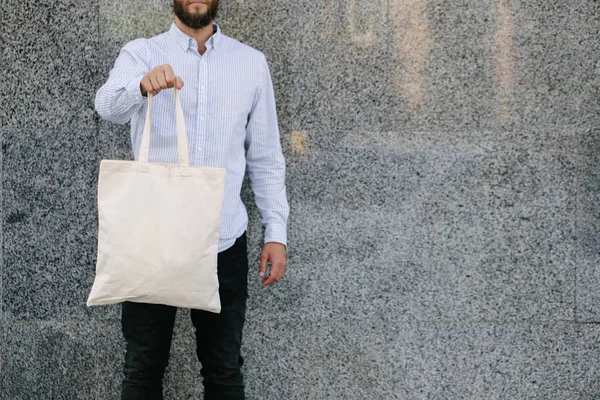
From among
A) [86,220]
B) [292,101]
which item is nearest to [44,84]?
[86,220]

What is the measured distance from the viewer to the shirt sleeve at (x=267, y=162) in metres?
3.21

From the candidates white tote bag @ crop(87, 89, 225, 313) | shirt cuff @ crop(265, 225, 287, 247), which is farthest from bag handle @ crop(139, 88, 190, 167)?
shirt cuff @ crop(265, 225, 287, 247)

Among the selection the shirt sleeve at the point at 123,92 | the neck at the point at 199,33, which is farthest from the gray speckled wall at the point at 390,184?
the shirt sleeve at the point at 123,92

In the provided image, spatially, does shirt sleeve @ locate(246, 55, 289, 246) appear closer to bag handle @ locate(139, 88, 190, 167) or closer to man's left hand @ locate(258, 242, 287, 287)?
man's left hand @ locate(258, 242, 287, 287)

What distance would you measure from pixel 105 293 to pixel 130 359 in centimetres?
43

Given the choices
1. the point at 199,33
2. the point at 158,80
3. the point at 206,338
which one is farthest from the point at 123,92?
the point at 206,338

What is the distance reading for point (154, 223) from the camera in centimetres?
272

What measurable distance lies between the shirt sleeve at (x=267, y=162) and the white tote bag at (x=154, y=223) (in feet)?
1.61

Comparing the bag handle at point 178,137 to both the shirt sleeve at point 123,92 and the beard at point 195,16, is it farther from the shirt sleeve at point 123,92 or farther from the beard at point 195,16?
the beard at point 195,16

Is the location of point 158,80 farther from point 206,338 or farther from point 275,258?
point 206,338

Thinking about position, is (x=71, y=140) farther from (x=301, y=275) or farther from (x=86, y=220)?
(x=301, y=275)

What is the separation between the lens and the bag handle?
2.72 meters

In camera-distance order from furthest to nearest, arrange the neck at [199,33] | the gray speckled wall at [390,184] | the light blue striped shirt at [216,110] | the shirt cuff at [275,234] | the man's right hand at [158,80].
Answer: the gray speckled wall at [390,184], the shirt cuff at [275,234], the neck at [199,33], the light blue striped shirt at [216,110], the man's right hand at [158,80]

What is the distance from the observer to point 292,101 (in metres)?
3.80
